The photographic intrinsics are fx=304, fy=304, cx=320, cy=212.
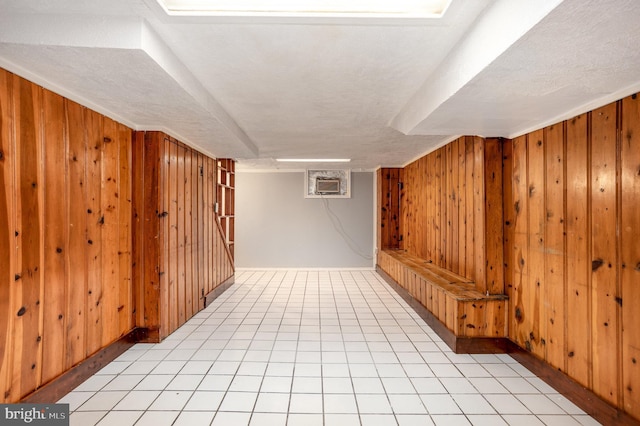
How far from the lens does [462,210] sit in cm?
388

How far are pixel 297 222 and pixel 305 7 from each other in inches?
240

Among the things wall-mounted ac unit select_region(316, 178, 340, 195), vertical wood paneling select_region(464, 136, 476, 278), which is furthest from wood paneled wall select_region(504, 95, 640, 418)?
wall-mounted ac unit select_region(316, 178, 340, 195)

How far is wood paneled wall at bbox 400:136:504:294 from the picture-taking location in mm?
3162

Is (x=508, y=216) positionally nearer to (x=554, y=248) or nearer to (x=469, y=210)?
(x=469, y=210)

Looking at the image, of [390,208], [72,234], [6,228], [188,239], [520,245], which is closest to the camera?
[6,228]

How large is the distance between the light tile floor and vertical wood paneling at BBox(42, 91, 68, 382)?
41 centimetres

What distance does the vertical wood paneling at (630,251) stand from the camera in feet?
5.99

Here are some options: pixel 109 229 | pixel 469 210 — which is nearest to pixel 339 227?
pixel 469 210

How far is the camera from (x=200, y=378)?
2.54 metres

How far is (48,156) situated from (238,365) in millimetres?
2222

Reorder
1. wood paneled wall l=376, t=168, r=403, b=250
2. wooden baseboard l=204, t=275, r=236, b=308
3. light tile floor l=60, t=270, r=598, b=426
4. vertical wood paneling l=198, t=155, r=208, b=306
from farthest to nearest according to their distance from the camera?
wood paneled wall l=376, t=168, r=403, b=250
wooden baseboard l=204, t=275, r=236, b=308
vertical wood paneling l=198, t=155, r=208, b=306
light tile floor l=60, t=270, r=598, b=426

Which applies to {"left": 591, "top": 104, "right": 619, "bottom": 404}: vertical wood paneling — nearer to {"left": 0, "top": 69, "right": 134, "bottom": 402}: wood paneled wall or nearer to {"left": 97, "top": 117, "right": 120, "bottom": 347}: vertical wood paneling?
{"left": 0, "top": 69, "right": 134, "bottom": 402}: wood paneled wall

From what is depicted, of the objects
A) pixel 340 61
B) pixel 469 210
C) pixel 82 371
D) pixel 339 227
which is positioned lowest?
pixel 82 371

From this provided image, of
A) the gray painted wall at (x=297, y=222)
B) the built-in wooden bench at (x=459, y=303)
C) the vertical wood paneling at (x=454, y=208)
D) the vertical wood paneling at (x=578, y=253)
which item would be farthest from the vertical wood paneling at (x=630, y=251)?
the gray painted wall at (x=297, y=222)
